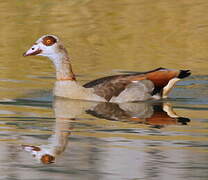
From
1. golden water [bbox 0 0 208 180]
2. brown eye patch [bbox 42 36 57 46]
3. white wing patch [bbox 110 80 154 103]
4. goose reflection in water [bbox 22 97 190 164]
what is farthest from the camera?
brown eye patch [bbox 42 36 57 46]

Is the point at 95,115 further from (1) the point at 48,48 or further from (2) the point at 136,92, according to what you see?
(1) the point at 48,48

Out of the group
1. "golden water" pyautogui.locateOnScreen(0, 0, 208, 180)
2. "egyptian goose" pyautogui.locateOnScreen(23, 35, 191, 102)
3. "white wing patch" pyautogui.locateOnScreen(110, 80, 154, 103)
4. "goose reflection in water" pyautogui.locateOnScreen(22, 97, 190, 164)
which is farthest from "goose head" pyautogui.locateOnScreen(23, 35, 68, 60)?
"white wing patch" pyautogui.locateOnScreen(110, 80, 154, 103)

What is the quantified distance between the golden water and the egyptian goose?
0.89 ft

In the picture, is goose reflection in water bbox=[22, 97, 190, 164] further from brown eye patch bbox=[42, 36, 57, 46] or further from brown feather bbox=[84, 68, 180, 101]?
brown eye patch bbox=[42, 36, 57, 46]

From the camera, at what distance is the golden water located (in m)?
11.1

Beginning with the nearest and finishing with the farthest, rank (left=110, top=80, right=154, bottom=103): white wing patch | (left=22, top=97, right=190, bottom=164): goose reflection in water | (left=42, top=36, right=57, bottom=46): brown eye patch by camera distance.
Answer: (left=22, top=97, right=190, bottom=164): goose reflection in water < (left=110, top=80, right=154, bottom=103): white wing patch < (left=42, top=36, right=57, bottom=46): brown eye patch

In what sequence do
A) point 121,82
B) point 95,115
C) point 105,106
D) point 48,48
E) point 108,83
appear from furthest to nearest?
point 48,48
point 121,82
point 108,83
point 105,106
point 95,115

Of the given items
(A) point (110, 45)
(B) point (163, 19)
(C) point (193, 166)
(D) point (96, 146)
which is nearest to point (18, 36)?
(A) point (110, 45)

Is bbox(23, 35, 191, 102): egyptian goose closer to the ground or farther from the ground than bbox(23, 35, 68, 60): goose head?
closer to the ground

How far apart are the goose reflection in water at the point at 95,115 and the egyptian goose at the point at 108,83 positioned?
0.58 ft

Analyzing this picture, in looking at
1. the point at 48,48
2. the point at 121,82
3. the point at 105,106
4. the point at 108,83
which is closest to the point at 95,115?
the point at 105,106

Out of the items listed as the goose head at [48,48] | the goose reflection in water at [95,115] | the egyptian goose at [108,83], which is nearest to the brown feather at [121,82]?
the egyptian goose at [108,83]

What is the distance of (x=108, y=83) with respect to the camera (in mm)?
16438

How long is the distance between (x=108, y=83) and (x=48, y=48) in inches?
44.3
